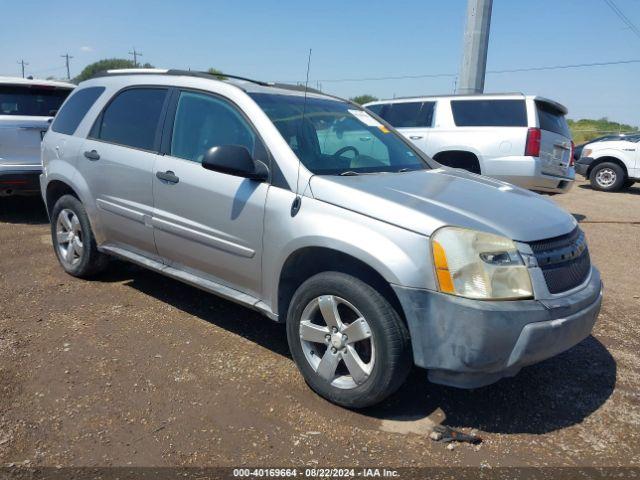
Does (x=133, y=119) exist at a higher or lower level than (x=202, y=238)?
higher

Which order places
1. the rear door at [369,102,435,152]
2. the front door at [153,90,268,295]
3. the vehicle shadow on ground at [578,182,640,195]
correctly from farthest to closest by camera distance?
the vehicle shadow on ground at [578,182,640,195], the rear door at [369,102,435,152], the front door at [153,90,268,295]

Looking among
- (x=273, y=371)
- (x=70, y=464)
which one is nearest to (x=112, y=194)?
(x=273, y=371)

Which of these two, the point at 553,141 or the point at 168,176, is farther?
the point at 553,141

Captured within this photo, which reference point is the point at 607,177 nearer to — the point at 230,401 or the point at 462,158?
the point at 462,158

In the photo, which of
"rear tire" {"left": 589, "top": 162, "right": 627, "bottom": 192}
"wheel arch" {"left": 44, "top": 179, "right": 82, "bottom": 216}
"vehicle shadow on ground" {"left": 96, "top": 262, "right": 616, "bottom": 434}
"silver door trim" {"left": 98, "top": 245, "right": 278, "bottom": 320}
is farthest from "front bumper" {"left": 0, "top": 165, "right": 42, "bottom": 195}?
"rear tire" {"left": 589, "top": 162, "right": 627, "bottom": 192}

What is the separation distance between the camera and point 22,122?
23.0ft

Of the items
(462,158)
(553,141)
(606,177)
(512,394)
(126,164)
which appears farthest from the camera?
(606,177)

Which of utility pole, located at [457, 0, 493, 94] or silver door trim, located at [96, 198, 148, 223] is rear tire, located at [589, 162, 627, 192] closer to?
utility pole, located at [457, 0, 493, 94]

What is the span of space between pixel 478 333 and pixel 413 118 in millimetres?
7437

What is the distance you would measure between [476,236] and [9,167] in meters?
6.26

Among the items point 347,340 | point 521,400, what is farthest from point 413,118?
point 347,340

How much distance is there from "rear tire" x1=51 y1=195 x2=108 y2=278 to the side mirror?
2.01 m

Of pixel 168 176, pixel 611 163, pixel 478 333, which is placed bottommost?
pixel 611 163

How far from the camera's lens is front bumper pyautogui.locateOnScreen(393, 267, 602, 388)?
8.75ft
